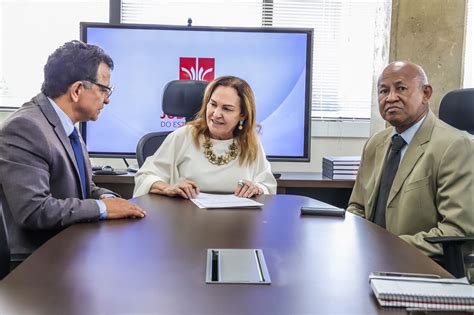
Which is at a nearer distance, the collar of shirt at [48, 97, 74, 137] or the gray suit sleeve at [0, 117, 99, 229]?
the gray suit sleeve at [0, 117, 99, 229]

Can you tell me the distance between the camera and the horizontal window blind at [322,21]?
3578 mm

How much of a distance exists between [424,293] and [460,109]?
4.21ft

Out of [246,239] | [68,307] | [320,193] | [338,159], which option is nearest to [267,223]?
[246,239]

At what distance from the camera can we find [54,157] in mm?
1684

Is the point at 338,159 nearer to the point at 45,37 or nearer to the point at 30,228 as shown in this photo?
the point at 30,228

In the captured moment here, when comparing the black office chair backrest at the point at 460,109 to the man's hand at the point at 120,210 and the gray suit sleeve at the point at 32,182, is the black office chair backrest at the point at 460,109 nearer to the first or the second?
the man's hand at the point at 120,210

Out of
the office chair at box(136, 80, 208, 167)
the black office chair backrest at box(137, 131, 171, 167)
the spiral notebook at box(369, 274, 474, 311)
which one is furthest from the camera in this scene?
the black office chair backrest at box(137, 131, 171, 167)

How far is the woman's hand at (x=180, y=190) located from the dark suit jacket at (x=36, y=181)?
400 mm

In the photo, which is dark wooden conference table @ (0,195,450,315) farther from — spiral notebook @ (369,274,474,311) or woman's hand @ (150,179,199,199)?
woman's hand @ (150,179,199,199)

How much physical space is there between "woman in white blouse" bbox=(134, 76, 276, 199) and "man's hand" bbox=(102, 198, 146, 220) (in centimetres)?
51

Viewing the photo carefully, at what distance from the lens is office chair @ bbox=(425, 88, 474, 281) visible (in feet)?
5.11

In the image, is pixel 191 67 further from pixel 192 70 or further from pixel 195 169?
pixel 195 169

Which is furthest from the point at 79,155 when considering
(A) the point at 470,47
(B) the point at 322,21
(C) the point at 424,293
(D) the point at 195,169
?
(A) the point at 470,47

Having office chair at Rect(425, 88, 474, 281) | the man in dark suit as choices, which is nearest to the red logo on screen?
the man in dark suit
